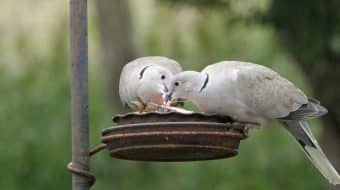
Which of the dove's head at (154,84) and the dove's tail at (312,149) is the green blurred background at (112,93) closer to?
the dove's head at (154,84)

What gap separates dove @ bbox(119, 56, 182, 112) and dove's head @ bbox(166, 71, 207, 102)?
55cm

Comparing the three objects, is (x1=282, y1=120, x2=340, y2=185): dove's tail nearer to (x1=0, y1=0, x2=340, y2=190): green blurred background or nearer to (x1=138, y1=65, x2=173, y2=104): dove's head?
(x1=138, y1=65, x2=173, y2=104): dove's head

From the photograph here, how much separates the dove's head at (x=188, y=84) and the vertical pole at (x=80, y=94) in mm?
690

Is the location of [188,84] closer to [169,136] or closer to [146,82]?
[169,136]

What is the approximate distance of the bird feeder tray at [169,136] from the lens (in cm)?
555

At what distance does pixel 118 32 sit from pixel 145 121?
850cm

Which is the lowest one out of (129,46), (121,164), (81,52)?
(121,164)

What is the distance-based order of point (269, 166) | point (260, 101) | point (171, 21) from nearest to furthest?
point (260, 101), point (269, 166), point (171, 21)

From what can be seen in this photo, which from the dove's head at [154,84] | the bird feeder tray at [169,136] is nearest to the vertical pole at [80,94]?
the bird feeder tray at [169,136]

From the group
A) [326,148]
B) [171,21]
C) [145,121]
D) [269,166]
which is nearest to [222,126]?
[145,121]

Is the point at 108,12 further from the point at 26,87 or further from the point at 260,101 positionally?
the point at 260,101

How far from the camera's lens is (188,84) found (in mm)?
6387

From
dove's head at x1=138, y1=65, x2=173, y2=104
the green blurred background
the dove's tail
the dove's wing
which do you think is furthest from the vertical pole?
the green blurred background

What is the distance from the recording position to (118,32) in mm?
14062
